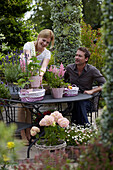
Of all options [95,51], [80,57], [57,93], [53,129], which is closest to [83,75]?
[80,57]

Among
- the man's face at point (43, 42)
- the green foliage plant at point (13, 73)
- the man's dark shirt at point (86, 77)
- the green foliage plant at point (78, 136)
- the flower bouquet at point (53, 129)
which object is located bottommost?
the green foliage plant at point (78, 136)

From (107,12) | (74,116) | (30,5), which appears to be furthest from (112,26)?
(30,5)

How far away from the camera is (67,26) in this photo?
17.5 ft

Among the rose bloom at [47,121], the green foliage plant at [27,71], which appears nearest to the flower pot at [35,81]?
the green foliage plant at [27,71]

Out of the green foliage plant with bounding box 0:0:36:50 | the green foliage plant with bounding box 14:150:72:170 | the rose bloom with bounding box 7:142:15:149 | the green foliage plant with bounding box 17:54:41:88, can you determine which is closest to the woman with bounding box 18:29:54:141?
the green foliage plant with bounding box 17:54:41:88

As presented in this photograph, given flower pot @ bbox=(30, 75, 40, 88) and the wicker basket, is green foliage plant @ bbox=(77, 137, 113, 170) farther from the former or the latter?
the wicker basket

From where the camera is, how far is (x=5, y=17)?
8367 mm

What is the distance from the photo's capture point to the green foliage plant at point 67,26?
528cm

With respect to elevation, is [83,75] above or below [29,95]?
above

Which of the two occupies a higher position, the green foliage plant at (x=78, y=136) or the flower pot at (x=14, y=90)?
the flower pot at (x=14, y=90)

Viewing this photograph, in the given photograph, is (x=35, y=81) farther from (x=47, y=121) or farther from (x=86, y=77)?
(x=86, y=77)

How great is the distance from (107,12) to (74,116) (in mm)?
2590

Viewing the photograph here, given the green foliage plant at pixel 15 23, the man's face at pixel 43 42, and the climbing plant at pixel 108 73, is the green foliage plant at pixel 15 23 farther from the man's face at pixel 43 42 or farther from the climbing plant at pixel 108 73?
the climbing plant at pixel 108 73

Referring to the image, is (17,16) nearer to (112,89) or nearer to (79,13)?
(79,13)
